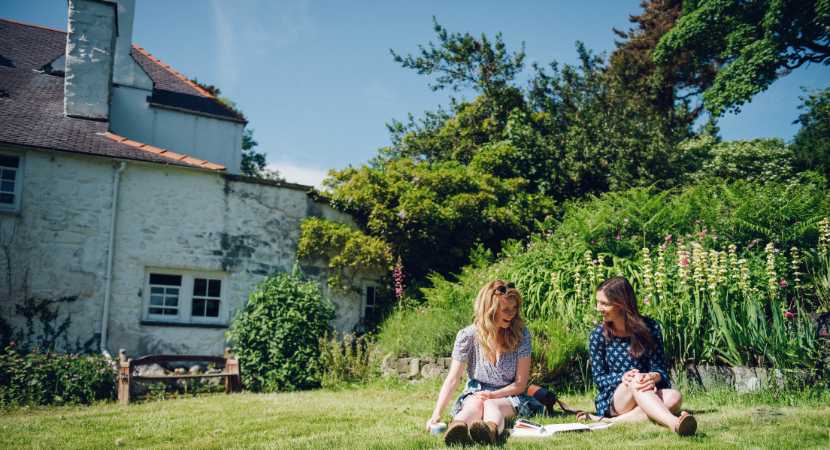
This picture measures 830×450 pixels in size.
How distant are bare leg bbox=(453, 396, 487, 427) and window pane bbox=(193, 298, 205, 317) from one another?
7321mm

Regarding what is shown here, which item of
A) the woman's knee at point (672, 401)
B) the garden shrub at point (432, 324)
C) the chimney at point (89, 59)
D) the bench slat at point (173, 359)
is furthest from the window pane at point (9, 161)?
the woman's knee at point (672, 401)

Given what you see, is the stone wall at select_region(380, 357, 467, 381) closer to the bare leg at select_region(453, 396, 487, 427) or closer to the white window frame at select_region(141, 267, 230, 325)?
the bare leg at select_region(453, 396, 487, 427)

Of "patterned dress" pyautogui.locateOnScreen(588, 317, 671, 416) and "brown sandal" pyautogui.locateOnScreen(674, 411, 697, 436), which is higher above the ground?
"patterned dress" pyautogui.locateOnScreen(588, 317, 671, 416)

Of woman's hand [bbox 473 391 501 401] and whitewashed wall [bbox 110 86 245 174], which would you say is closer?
woman's hand [bbox 473 391 501 401]

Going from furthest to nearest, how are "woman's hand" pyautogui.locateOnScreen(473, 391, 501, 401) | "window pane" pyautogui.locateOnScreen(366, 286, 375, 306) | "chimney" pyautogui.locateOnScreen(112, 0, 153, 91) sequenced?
"chimney" pyautogui.locateOnScreen(112, 0, 153, 91) → "window pane" pyautogui.locateOnScreen(366, 286, 375, 306) → "woman's hand" pyautogui.locateOnScreen(473, 391, 501, 401)

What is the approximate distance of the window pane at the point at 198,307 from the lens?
979 cm

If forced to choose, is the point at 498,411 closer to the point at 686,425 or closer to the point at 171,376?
the point at 686,425

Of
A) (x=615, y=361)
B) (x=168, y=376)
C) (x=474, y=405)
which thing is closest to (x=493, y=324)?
(x=474, y=405)

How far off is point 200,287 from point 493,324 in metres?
7.33

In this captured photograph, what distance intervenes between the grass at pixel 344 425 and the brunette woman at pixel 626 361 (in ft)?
0.72

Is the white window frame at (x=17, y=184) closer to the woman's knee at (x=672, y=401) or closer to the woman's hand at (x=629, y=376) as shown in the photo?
the woman's hand at (x=629, y=376)

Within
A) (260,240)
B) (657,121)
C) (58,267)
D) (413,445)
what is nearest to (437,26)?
(657,121)

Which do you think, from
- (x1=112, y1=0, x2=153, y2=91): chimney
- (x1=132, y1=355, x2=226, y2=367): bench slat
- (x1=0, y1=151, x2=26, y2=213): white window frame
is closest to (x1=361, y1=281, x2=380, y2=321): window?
(x1=132, y1=355, x2=226, y2=367): bench slat

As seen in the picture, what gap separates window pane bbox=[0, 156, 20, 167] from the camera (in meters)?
9.07
